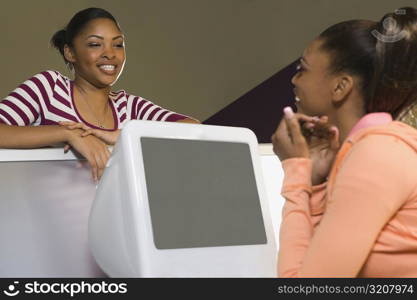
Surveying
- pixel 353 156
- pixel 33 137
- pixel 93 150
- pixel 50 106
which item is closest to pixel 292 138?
pixel 353 156

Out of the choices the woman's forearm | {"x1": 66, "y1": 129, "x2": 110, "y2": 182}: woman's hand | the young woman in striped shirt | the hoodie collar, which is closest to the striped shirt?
the young woman in striped shirt

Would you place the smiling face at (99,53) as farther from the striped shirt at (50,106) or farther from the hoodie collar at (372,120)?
the hoodie collar at (372,120)

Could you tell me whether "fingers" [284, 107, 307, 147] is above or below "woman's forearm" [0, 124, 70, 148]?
below

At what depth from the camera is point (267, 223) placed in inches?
38.6

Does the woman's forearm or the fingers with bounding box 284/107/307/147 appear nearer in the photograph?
the fingers with bounding box 284/107/307/147

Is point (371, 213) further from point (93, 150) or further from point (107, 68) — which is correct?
point (107, 68)

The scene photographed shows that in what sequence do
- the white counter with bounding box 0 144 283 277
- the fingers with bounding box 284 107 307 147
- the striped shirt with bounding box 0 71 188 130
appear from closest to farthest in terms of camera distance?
the fingers with bounding box 284 107 307 147 < the white counter with bounding box 0 144 283 277 < the striped shirt with bounding box 0 71 188 130

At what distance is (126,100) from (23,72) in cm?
233

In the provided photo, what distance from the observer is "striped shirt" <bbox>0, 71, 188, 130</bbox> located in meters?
1.73

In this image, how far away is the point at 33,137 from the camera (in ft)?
4.04

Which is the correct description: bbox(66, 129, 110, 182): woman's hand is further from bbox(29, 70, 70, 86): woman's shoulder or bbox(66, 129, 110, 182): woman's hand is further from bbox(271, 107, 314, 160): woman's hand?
bbox(29, 70, 70, 86): woman's shoulder

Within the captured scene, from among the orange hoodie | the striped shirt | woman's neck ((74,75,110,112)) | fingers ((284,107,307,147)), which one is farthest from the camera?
woman's neck ((74,75,110,112))

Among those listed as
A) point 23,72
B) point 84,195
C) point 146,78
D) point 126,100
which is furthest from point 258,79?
point 84,195

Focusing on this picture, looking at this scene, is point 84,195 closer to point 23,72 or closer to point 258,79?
point 23,72
